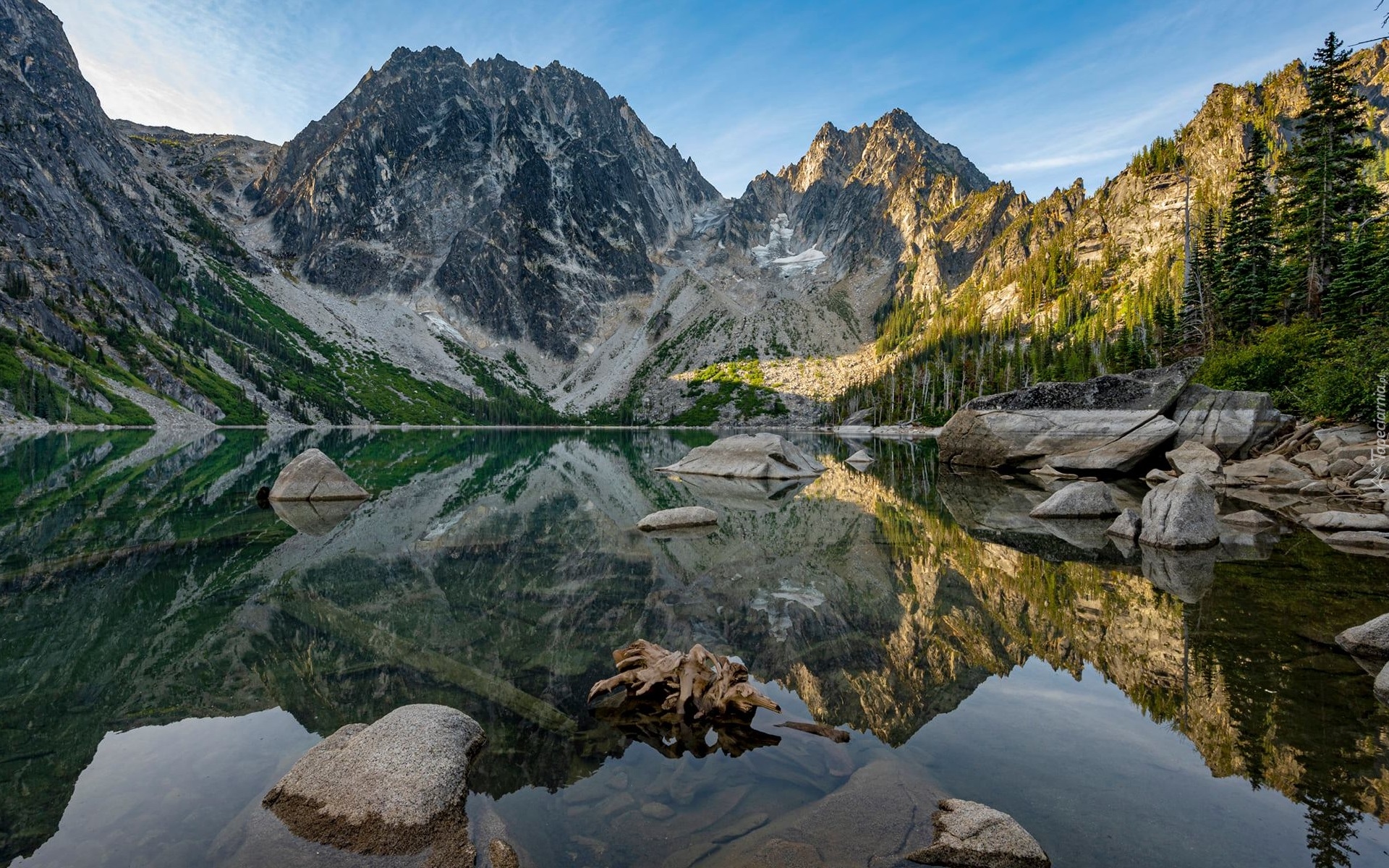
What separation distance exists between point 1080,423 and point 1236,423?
23.8 ft

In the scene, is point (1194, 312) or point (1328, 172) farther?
point (1194, 312)

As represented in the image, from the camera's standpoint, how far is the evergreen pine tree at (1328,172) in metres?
40.2

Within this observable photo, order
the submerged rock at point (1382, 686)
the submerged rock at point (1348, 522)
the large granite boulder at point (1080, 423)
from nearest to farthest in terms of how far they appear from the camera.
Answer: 1. the submerged rock at point (1382, 686)
2. the submerged rock at point (1348, 522)
3. the large granite boulder at point (1080, 423)

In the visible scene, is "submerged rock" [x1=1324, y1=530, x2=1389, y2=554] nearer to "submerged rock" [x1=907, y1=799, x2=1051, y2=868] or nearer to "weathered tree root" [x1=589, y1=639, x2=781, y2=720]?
"submerged rock" [x1=907, y1=799, x2=1051, y2=868]

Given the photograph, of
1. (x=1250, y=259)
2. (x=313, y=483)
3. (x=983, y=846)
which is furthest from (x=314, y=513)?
(x=1250, y=259)

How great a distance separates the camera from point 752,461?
42.8 metres

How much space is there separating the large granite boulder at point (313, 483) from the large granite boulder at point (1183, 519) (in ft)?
104

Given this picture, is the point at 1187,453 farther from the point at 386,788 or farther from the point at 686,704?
the point at 386,788

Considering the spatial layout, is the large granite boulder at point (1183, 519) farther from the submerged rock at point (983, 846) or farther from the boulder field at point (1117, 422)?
the boulder field at point (1117, 422)

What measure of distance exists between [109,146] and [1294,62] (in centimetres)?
33136

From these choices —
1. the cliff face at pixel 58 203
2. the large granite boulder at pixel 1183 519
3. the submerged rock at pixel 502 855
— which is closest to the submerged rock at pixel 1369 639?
the large granite boulder at pixel 1183 519

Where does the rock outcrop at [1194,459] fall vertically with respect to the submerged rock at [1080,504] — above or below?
Answer: above

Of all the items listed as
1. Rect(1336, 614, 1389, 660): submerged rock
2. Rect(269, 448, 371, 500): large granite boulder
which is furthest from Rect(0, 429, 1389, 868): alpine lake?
Rect(269, 448, 371, 500): large granite boulder

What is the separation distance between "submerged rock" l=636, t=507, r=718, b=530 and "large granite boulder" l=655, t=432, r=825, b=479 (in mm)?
18047
